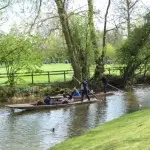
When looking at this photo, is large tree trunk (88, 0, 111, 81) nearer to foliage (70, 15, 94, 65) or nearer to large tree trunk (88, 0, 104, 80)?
large tree trunk (88, 0, 104, 80)

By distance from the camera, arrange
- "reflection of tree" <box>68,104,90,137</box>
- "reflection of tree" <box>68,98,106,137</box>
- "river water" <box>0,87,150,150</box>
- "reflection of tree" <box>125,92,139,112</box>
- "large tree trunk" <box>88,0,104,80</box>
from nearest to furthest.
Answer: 1. "river water" <box>0,87,150,150</box>
2. "reflection of tree" <box>68,104,90,137</box>
3. "reflection of tree" <box>68,98,106,137</box>
4. "reflection of tree" <box>125,92,139,112</box>
5. "large tree trunk" <box>88,0,104,80</box>

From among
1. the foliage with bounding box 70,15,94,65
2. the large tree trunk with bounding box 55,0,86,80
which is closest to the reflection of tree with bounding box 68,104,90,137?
the large tree trunk with bounding box 55,0,86,80

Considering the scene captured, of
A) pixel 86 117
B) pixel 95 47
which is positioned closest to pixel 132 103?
pixel 86 117

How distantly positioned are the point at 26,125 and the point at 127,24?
2713 centimetres

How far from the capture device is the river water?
1823cm

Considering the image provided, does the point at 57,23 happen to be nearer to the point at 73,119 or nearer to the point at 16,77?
the point at 16,77

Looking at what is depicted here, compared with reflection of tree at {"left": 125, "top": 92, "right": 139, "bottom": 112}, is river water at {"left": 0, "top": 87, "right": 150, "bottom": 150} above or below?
below

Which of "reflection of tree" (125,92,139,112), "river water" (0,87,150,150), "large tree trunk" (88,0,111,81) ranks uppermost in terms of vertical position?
"large tree trunk" (88,0,111,81)

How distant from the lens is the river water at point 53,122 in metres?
18.2

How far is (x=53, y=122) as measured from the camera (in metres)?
23.7

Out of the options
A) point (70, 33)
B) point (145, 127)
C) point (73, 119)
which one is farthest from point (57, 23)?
point (145, 127)

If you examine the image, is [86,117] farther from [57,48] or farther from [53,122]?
Answer: [57,48]

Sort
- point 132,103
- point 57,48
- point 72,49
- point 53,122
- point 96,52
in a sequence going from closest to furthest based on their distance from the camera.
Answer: point 53,122 → point 132,103 → point 72,49 → point 96,52 → point 57,48

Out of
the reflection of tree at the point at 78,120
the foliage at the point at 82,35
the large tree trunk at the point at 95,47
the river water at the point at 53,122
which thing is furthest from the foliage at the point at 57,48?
the reflection of tree at the point at 78,120
